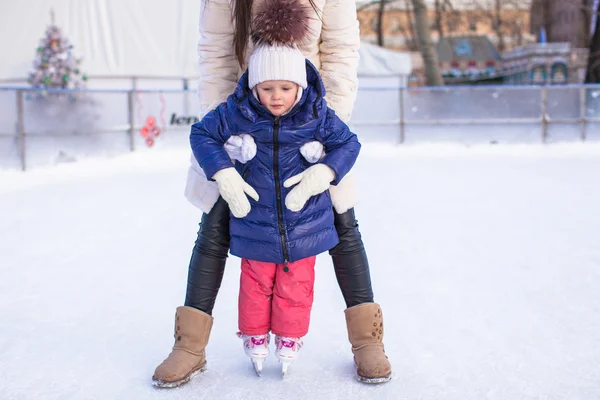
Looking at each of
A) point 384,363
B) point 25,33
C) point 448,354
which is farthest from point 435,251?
point 25,33

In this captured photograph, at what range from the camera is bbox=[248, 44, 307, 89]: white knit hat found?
5.29 feet

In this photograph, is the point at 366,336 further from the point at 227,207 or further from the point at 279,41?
the point at 279,41

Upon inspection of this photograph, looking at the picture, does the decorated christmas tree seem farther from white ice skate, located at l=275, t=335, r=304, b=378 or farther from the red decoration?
white ice skate, located at l=275, t=335, r=304, b=378

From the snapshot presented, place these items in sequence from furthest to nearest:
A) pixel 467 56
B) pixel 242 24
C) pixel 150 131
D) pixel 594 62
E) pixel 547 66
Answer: pixel 467 56, pixel 547 66, pixel 594 62, pixel 150 131, pixel 242 24

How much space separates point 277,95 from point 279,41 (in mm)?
144

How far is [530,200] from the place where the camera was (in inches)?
196

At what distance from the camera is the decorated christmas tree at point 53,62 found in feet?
40.3

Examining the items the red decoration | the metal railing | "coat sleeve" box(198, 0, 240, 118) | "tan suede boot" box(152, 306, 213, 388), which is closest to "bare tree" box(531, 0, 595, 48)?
the metal railing

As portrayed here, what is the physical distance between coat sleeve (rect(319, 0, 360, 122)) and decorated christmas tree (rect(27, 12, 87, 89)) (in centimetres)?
1131

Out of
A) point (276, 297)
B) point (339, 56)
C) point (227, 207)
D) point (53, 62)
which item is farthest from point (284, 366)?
point (53, 62)

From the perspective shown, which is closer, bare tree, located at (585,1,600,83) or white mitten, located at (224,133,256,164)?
white mitten, located at (224,133,256,164)

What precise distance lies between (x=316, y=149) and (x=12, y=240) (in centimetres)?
263

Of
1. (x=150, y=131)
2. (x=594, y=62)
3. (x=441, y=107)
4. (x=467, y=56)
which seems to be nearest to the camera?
(x=150, y=131)

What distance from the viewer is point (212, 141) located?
1.64m
